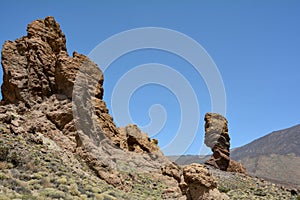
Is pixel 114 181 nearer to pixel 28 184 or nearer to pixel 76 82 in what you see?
pixel 28 184

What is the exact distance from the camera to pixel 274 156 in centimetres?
16200

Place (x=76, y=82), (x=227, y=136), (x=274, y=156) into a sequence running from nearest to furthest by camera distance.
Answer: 1. (x=76, y=82)
2. (x=227, y=136)
3. (x=274, y=156)

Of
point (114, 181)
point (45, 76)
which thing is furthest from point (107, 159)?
point (45, 76)

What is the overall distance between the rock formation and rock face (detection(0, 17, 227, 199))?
45.0ft

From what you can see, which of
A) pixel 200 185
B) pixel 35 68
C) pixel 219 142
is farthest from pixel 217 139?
pixel 200 185

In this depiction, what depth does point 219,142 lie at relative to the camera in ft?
167

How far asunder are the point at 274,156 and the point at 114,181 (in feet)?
508

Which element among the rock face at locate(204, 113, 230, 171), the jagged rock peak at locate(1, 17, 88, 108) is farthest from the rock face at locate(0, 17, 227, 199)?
the rock face at locate(204, 113, 230, 171)

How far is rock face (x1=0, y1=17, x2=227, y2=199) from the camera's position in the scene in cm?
1991

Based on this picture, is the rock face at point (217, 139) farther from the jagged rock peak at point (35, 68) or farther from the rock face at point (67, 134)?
the jagged rock peak at point (35, 68)

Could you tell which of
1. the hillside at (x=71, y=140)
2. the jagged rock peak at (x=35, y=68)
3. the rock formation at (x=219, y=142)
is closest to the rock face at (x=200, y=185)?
the hillside at (x=71, y=140)

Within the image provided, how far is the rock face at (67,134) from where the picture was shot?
19906 mm

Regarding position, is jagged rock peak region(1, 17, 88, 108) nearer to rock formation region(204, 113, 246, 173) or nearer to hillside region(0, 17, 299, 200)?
hillside region(0, 17, 299, 200)

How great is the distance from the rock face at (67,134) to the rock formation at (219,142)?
13.7 meters
